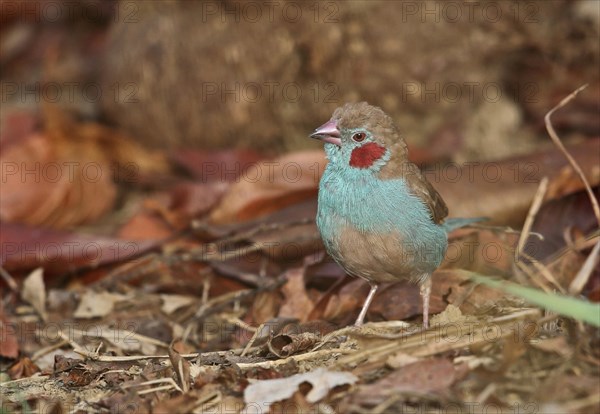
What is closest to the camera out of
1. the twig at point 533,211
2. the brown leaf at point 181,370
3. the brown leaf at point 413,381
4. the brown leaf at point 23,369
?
the brown leaf at point 413,381

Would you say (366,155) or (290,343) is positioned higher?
(366,155)

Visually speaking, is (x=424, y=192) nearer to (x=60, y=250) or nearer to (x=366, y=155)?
(x=366, y=155)

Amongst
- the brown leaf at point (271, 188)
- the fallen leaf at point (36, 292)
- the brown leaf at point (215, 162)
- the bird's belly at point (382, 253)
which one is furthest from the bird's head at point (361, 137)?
the brown leaf at point (215, 162)

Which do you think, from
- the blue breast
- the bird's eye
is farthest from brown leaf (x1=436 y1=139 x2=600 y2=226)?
the bird's eye

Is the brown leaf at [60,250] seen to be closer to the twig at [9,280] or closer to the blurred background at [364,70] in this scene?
the twig at [9,280]

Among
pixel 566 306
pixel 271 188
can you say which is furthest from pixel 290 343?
pixel 271 188

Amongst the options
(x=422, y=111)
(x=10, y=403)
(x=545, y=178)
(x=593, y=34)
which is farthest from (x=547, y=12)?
(x=10, y=403)
